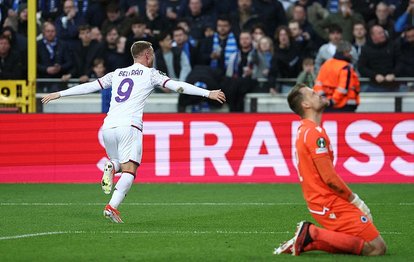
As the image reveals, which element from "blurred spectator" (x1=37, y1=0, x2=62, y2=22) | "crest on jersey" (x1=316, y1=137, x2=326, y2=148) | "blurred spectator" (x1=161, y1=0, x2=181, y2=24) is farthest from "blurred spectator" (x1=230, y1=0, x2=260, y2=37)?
"crest on jersey" (x1=316, y1=137, x2=326, y2=148)

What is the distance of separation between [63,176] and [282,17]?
6.12 metres

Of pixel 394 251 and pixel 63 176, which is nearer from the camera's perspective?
pixel 394 251

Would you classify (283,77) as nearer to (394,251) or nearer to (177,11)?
(177,11)

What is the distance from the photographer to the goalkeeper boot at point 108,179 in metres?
12.1

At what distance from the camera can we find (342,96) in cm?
1855

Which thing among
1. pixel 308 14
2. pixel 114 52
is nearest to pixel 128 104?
pixel 114 52

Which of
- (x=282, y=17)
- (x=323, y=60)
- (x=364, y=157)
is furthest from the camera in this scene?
(x=282, y=17)

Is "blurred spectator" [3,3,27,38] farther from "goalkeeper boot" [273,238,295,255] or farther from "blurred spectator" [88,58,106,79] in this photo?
"goalkeeper boot" [273,238,295,255]

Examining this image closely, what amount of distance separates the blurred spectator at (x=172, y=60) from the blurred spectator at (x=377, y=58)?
3.42 meters

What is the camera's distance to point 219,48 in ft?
67.3

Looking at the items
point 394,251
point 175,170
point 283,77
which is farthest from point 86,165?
point 394,251

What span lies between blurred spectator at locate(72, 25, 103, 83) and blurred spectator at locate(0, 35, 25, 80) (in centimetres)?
123

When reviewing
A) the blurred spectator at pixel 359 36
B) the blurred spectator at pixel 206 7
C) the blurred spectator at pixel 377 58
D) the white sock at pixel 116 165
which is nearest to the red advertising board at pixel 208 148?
the blurred spectator at pixel 377 58

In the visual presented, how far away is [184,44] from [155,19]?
162 centimetres
